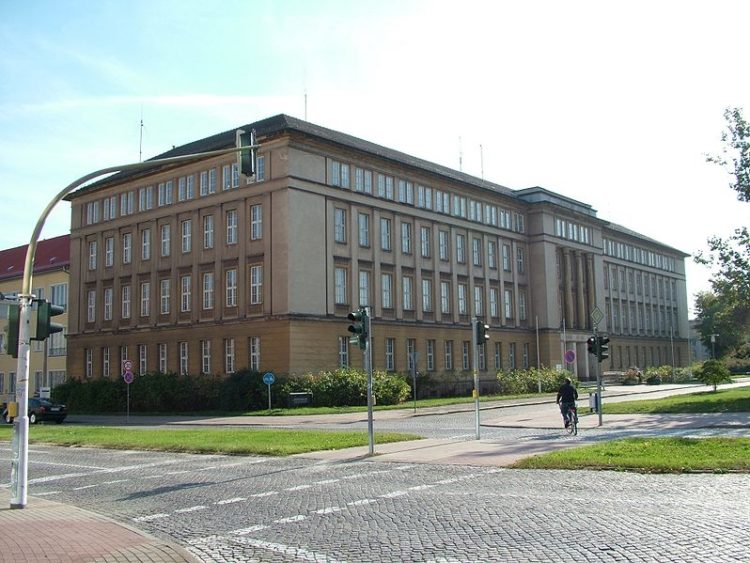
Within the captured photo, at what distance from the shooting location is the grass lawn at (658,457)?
14055 millimetres

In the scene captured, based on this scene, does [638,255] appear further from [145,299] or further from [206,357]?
[145,299]

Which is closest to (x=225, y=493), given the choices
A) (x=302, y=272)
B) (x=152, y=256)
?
(x=302, y=272)

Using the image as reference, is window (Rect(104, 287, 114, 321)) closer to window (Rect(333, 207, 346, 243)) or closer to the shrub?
window (Rect(333, 207, 346, 243))

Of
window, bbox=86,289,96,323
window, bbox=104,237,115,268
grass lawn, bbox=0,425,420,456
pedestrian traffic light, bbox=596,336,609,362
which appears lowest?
grass lawn, bbox=0,425,420,456

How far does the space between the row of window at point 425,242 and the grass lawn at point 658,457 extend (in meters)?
36.0

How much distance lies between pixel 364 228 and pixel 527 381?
1677 centimetres

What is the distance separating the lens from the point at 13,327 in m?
12.5

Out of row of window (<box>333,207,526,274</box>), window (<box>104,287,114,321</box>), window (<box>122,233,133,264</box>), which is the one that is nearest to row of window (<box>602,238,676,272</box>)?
row of window (<box>333,207,526,274</box>)

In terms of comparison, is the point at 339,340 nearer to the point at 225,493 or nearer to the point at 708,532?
the point at 225,493

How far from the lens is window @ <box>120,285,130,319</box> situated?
58.3 meters

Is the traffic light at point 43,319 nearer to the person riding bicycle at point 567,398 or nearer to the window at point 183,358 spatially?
the person riding bicycle at point 567,398

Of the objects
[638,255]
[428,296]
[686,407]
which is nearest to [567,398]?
[686,407]

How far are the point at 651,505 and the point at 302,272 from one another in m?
39.1

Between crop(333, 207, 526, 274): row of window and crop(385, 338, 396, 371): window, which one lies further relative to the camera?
crop(385, 338, 396, 371): window
